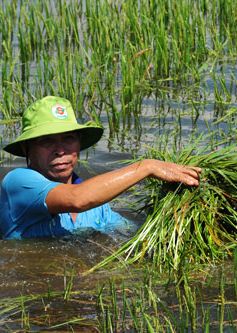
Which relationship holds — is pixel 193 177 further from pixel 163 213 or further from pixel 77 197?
pixel 77 197

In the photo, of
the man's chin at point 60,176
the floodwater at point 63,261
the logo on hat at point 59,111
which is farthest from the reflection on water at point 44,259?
the logo on hat at point 59,111

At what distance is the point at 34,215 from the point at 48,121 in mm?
453

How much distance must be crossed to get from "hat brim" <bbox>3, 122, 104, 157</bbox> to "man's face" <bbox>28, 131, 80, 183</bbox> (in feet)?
0.19

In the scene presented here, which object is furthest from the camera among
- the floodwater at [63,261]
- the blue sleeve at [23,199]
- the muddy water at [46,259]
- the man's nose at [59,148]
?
the man's nose at [59,148]

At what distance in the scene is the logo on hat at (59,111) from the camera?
16.1 ft

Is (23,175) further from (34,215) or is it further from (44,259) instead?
(44,259)

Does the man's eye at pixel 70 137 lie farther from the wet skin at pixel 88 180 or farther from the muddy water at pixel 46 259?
the muddy water at pixel 46 259

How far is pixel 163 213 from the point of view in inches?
182

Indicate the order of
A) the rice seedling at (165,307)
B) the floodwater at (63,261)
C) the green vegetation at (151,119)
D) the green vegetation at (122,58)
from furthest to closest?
the green vegetation at (122,58), the floodwater at (63,261), the green vegetation at (151,119), the rice seedling at (165,307)

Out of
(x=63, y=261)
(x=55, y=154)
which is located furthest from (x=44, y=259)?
(x=55, y=154)

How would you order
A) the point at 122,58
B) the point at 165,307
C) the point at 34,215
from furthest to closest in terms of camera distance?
the point at 122,58 < the point at 34,215 < the point at 165,307

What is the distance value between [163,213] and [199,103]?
2.79 metres

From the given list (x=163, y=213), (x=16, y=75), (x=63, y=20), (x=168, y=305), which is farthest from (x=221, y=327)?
(x=63, y=20)

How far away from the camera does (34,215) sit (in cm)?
488
